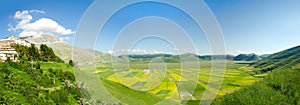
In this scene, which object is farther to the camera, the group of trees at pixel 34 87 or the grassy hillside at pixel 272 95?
the grassy hillside at pixel 272 95

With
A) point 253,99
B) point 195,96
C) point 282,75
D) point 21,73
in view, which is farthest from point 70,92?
point 195,96

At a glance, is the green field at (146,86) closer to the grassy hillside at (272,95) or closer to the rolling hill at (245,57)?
the grassy hillside at (272,95)

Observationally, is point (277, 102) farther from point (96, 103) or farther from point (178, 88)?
point (178, 88)

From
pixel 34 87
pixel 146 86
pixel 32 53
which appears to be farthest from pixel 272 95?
pixel 32 53

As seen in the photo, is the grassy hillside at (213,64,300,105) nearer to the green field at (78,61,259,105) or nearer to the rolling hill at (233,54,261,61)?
the green field at (78,61,259,105)

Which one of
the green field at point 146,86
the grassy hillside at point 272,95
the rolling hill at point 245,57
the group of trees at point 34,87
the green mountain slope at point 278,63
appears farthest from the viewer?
the rolling hill at point 245,57

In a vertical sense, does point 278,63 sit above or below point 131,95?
above

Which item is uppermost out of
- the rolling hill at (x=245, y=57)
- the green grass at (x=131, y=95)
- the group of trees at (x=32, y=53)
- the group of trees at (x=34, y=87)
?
the rolling hill at (x=245, y=57)

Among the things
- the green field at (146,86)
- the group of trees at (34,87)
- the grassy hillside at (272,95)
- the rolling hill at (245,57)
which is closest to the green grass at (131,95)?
the green field at (146,86)

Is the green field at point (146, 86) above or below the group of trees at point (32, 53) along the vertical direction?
below

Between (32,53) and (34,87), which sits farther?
(32,53)

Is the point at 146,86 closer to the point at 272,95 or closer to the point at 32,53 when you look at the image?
the point at 272,95

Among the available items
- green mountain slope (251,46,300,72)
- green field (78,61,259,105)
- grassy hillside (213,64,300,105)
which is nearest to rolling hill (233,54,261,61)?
green mountain slope (251,46,300,72)
